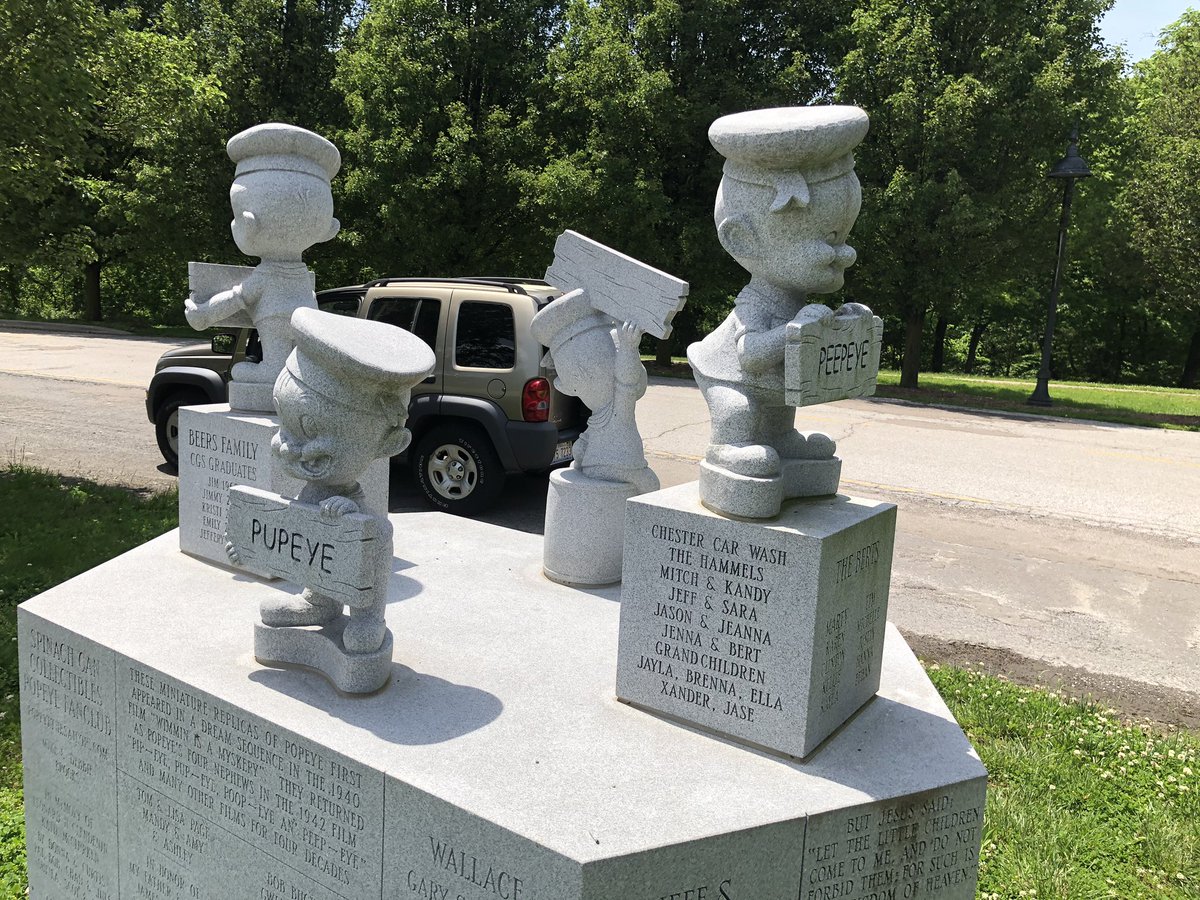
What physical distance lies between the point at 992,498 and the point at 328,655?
350 inches

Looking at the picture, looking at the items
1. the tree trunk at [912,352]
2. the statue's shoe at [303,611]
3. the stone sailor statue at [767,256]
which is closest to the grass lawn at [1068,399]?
the tree trunk at [912,352]

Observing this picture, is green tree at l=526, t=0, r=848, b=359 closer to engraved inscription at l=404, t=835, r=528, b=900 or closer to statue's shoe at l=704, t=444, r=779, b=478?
statue's shoe at l=704, t=444, r=779, b=478

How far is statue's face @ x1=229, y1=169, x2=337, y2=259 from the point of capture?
4699 mm

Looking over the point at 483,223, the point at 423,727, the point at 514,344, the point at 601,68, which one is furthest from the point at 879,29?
the point at 423,727

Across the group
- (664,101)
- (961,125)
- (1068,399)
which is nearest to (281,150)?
(664,101)

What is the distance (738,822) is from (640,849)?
0.36 m

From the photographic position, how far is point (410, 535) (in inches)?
228

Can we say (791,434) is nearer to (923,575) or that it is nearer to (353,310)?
(923,575)

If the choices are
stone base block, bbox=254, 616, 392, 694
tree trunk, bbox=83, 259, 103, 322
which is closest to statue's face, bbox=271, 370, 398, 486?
stone base block, bbox=254, 616, 392, 694

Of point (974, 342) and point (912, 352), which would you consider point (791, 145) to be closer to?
point (912, 352)

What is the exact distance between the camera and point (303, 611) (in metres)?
3.54

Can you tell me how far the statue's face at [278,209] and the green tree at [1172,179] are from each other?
2164 cm

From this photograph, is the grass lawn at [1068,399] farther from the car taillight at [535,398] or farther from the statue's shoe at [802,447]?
the statue's shoe at [802,447]

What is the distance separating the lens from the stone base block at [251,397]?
5047 millimetres
